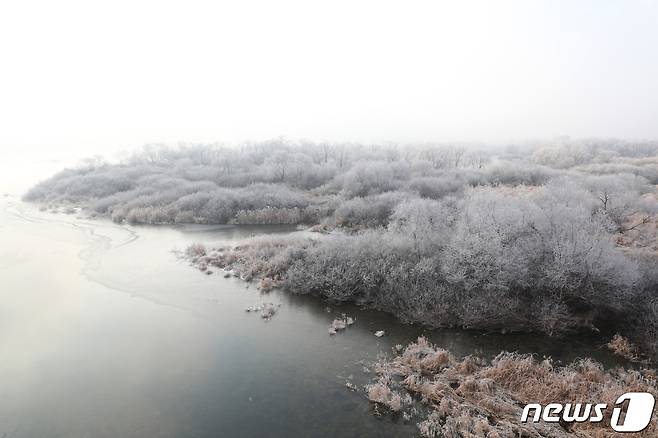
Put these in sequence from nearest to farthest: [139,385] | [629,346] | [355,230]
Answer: [139,385] → [629,346] → [355,230]

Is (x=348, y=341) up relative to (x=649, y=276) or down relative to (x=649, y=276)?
down

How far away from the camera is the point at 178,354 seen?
1231 cm

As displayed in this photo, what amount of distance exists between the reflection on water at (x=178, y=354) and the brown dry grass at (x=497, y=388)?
840mm

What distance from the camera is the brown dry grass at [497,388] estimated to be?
8.85 meters

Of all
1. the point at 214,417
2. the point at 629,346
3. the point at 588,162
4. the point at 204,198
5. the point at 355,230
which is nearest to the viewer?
the point at 214,417

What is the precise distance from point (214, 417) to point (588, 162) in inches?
2483

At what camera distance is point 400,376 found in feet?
36.5

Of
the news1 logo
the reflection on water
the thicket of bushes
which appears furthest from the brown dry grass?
the thicket of bushes

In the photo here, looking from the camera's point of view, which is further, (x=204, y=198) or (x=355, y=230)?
(x=204, y=198)

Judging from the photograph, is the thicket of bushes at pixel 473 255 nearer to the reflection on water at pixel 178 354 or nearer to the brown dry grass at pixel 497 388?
the reflection on water at pixel 178 354

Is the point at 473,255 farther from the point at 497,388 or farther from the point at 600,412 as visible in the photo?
the point at 600,412

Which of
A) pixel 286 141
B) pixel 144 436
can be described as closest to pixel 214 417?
pixel 144 436

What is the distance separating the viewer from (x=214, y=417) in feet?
31.7

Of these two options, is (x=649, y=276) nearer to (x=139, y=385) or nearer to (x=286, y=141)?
(x=139, y=385)
